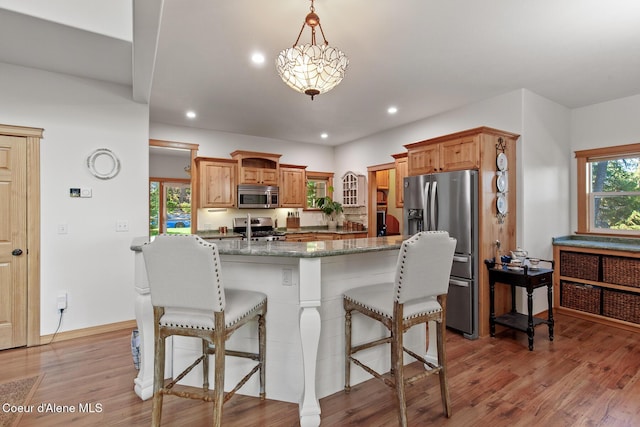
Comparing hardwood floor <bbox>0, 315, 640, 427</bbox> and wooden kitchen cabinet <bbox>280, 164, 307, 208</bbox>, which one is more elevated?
wooden kitchen cabinet <bbox>280, 164, 307, 208</bbox>

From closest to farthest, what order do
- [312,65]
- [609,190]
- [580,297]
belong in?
1. [312,65]
2. [580,297]
3. [609,190]

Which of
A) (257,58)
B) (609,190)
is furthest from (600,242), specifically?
(257,58)

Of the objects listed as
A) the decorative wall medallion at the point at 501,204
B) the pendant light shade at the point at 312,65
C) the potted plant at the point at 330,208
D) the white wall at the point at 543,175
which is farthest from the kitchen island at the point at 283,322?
the potted plant at the point at 330,208

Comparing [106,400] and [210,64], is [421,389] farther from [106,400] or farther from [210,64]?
[210,64]

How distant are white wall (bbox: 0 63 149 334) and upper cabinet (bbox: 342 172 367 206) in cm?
378

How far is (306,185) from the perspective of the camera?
21.2ft

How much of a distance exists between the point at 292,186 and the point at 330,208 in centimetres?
98

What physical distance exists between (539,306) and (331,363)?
3.19 metres

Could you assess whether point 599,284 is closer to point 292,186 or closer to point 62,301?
point 292,186

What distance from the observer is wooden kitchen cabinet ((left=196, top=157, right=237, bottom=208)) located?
531cm

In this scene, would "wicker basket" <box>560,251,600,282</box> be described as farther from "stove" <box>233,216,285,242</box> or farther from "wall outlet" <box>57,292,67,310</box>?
"wall outlet" <box>57,292,67,310</box>

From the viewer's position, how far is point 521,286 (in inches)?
126

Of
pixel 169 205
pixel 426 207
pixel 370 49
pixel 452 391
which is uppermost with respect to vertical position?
pixel 370 49

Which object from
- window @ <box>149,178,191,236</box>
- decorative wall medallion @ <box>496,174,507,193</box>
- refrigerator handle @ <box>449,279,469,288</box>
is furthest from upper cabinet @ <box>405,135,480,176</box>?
window @ <box>149,178,191,236</box>
